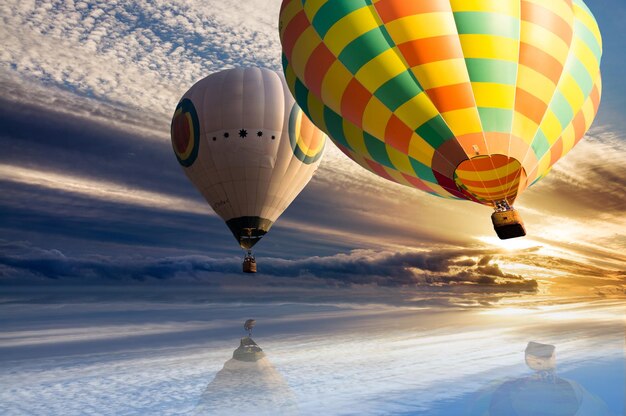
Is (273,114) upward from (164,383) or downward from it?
upward

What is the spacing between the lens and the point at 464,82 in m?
11.6

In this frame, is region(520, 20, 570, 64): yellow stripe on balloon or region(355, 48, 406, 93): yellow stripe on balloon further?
region(355, 48, 406, 93): yellow stripe on balloon

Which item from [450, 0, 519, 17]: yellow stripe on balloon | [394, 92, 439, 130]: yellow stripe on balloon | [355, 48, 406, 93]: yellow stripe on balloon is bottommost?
[394, 92, 439, 130]: yellow stripe on balloon

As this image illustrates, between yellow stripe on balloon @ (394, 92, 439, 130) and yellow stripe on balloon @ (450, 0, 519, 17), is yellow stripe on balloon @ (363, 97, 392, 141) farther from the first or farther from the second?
yellow stripe on balloon @ (450, 0, 519, 17)

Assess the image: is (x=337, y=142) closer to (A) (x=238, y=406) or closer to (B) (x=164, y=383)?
(A) (x=238, y=406)

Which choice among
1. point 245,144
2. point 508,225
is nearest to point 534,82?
point 508,225

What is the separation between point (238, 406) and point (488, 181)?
11773 mm

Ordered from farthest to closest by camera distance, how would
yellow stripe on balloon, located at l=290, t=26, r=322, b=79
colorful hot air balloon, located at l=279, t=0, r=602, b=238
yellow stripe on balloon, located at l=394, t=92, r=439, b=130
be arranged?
yellow stripe on balloon, located at l=290, t=26, r=322, b=79, yellow stripe on balloon, located at l=394, t=92, r=439, b=130, colorful hot air balloon, located at l=279, t=0, r=602, b=238

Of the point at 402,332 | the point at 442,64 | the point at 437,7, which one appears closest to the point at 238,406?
the point at 442,64

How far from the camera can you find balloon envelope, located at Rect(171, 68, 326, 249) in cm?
2697

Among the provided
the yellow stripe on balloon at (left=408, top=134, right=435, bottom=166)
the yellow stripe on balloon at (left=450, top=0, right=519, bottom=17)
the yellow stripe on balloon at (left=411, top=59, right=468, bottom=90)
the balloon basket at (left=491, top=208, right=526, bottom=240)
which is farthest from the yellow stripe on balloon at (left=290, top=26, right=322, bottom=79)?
the balloon basket at (left=491, top=208, right=526, bottom=240)

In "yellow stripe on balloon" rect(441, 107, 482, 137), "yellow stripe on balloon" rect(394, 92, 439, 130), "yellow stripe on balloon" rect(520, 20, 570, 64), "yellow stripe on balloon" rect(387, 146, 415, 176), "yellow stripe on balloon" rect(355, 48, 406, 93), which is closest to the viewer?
"yellow stripe on balloon" rect(441, 107, 482, 137)

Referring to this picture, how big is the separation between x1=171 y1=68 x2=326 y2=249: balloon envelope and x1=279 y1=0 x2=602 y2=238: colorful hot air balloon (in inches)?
513

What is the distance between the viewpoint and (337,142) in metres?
16.4
